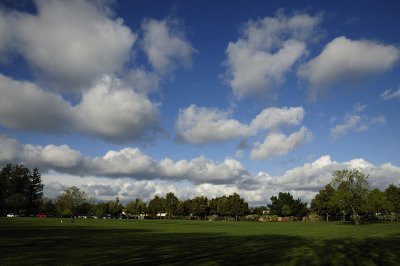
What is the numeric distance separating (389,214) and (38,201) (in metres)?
150

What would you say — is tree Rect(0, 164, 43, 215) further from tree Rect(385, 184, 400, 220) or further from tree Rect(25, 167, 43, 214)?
tree Rect(385, 184, 400, 220)

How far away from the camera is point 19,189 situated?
157125 mm

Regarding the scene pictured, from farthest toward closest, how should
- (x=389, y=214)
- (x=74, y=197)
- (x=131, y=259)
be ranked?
(x=389, y=214), (x=74, y=197), (x=131, y=259)

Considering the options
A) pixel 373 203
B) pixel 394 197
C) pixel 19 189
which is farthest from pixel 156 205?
pixel 373 203

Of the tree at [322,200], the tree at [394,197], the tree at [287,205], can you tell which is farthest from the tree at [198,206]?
the tree at [394,197]

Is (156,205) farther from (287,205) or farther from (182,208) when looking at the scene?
(287,205)

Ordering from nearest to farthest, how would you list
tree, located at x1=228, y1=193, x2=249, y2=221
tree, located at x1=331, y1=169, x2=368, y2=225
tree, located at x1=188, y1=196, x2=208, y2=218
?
tree, located at x1=331, y1=169, x2=368, y2=225, tree, located at x1=228, y1=193, x2=249, y2=221, tree, located at x1=188, y1=196, x2=208, y2=218

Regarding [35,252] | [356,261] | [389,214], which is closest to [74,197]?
[35,252]

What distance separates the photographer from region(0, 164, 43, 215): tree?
15004 centimetres

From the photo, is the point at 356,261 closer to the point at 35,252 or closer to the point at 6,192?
the point at 35,252

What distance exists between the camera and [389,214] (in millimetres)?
147125

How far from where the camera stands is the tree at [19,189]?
15004cm

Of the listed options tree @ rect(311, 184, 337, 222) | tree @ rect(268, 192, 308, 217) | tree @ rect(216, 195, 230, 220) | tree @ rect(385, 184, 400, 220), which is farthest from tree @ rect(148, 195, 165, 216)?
tree @ rect(385, 184, 400, 220)

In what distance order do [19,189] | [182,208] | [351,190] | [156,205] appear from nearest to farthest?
1. [351,190]
2. [19,189]
3. [182,208]
4. [156,205]
